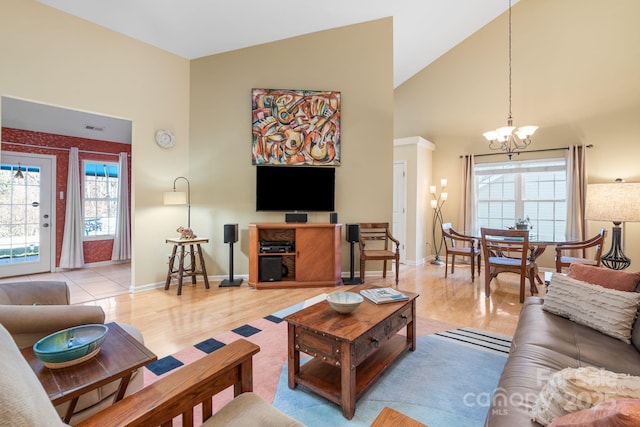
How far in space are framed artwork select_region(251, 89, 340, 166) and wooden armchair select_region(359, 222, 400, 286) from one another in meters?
1.20

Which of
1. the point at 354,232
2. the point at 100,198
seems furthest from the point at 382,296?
the point at 100,198

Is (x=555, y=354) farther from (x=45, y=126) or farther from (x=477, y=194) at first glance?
(x=45, y=126)

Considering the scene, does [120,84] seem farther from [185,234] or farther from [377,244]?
[377,244]

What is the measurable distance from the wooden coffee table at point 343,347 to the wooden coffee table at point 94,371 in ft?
2.69

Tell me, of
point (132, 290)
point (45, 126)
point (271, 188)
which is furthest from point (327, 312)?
point (45, 126)

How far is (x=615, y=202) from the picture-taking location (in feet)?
9.54

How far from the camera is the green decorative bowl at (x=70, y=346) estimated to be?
1.06 m

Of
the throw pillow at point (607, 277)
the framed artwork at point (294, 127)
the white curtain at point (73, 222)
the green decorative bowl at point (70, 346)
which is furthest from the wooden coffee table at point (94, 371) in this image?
the white curtain at point (73, 222)

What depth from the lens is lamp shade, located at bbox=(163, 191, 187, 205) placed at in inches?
150

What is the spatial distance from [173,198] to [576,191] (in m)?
6.06

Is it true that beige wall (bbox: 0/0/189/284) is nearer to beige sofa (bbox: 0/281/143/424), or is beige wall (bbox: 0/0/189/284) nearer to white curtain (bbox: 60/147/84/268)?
white curtain (bbox: 60/147/84/268)

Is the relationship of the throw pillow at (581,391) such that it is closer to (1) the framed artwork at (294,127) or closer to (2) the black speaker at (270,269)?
(2) the black speaker at (270,269)

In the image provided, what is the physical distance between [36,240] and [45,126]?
Result: 189 cm

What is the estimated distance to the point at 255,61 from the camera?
14.3ft
